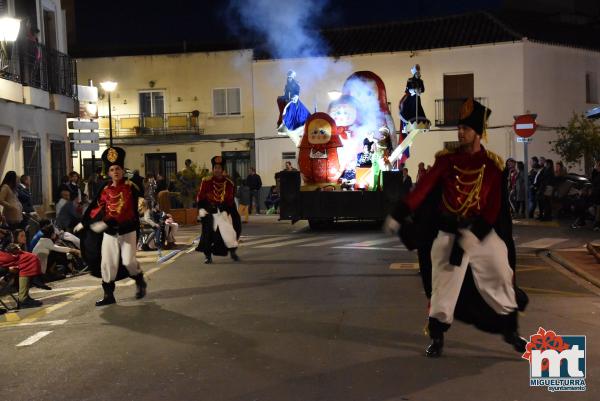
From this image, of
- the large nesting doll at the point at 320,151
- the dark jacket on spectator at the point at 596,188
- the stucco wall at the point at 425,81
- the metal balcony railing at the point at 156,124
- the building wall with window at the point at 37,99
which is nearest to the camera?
the building wall with window at the point at 37,99

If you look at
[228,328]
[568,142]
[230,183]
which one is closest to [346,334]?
[228,328]

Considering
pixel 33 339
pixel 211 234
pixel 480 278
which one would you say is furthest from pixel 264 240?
pixel 480 278

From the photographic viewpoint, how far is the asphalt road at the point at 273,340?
645 cm

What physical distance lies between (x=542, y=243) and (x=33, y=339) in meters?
11.7

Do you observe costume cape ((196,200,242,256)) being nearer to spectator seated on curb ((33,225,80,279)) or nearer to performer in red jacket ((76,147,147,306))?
spectator seated on curb ((33,225,80,279))

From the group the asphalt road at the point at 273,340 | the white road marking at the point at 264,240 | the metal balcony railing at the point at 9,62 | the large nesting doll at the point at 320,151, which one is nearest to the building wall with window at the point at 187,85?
the large nesting doll at the point at 320,151

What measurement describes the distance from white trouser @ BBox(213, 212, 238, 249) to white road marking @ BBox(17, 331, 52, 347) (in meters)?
6.07

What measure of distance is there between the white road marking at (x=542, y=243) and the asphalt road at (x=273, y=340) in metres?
3.28

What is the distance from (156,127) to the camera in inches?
1544

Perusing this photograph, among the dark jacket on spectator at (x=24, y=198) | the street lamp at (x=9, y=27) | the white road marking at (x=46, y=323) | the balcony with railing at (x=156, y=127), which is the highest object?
the street lamp at (x=9, y=27)

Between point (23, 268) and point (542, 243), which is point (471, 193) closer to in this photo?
point (23, 268)

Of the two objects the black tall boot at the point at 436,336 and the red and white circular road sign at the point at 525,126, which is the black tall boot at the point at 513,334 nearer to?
the black tall boot at the point at 436,336

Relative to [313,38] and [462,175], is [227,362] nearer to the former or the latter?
[462,175]

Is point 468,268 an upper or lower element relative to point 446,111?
lower
